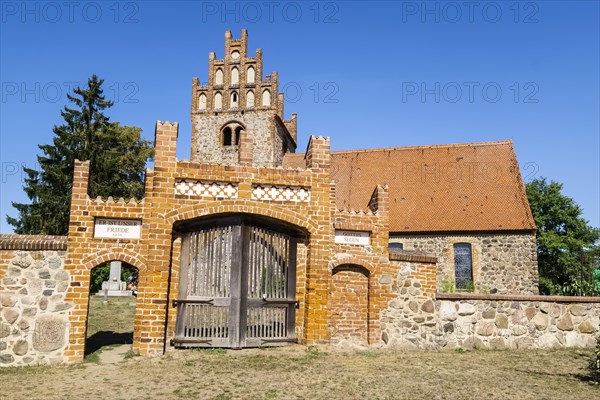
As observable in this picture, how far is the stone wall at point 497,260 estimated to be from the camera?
19.8m

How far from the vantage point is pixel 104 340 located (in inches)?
463

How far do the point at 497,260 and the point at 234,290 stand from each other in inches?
538

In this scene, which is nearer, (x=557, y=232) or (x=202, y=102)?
(x=202, y=102)

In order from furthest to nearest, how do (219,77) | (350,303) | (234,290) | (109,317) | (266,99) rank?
1. (219,77)
2. (266,99)
3. (109,317)
4. (350,303)
5. (234,290)

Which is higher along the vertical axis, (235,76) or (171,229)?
(235,76)

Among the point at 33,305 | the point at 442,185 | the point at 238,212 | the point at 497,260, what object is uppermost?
the point at 442,185

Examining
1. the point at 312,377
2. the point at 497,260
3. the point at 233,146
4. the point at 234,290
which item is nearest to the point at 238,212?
the point at 234,290

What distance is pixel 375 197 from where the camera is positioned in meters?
11.8

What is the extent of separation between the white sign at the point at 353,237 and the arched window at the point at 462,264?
1051cm

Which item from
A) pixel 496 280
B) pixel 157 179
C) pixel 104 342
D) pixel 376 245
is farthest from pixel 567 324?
pixel 104 342

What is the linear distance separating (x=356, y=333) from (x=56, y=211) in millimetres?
25526

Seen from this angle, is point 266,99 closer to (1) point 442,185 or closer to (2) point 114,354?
(1) point 442,185

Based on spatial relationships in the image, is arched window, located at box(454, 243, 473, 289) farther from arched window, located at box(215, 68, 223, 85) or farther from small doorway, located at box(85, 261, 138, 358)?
arched window, located at box(215, 68, 223, 85)

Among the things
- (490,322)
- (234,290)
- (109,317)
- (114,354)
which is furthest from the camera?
(109,317)
